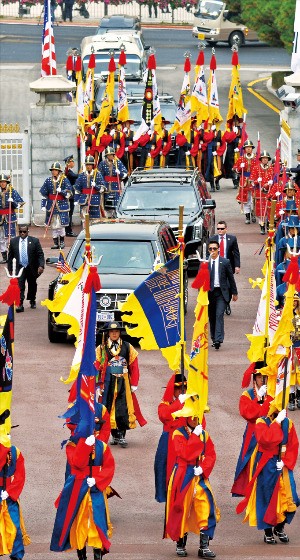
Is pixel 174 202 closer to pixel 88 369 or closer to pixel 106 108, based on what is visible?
pixel 106 108

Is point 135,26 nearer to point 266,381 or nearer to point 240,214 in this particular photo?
point 240,214

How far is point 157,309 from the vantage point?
17.3 metres

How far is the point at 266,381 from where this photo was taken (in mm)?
16453

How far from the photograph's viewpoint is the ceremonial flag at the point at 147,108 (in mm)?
34062

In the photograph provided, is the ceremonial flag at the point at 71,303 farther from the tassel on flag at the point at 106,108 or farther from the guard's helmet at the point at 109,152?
the tassel on flag at the point at 106,108

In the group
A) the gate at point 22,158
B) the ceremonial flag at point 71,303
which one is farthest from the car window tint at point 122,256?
the gate at point 22,158

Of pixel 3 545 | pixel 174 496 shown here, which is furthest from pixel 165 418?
pixel 3 545

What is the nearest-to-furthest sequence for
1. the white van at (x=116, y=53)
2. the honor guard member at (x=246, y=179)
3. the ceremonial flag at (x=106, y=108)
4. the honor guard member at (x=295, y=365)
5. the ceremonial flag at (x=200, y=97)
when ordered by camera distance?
the honor guard member at (x=295, y=365) < the honor guard member at (x=246, y=179) < the ceremonial flag at (x=106, y=108) < the ceremonial flag at (x=200, y=97) < the white van at (x=116, y=53)

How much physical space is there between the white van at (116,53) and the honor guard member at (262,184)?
1060 cm

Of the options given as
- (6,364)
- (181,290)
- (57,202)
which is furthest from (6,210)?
(6,364)

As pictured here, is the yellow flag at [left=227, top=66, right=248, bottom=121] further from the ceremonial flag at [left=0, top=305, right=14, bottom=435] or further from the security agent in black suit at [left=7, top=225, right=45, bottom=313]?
the ceremonial flag at [left=0, top=305, right=14, bottom=435]

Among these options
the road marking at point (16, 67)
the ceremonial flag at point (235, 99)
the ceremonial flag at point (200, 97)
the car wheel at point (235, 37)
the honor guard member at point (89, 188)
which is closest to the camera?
the honor guard member at point (89, 188)

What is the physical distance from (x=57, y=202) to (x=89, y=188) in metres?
0.73

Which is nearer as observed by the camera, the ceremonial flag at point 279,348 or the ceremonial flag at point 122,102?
the ceremonial flag at point 279,348
